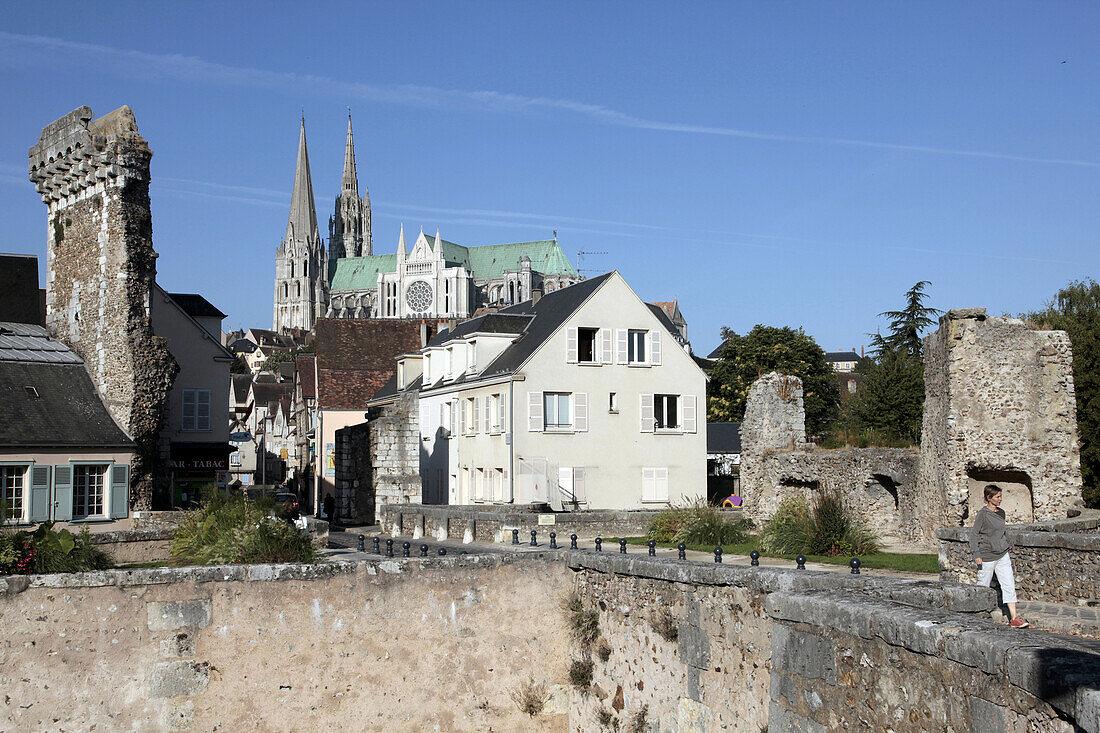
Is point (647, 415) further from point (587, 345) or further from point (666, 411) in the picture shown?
point (587, 345)

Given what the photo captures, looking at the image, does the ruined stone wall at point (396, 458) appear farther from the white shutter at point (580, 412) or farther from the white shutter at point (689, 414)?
the white shutter at point (689, 414)

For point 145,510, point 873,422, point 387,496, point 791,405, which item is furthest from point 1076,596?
point 873,422

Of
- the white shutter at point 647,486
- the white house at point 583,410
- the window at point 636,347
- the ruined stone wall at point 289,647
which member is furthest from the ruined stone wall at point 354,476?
the ruined stone wall at point 289,647

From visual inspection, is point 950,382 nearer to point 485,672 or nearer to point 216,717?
point 485,672

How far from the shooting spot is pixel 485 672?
37.9 feet

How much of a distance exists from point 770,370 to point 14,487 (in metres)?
43.3

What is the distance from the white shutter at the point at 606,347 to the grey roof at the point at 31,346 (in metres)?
15.2

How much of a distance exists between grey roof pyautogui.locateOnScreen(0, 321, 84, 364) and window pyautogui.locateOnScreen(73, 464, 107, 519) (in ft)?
10.6

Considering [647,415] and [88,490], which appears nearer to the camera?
[88,490]

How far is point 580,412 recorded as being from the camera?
31156 millimetres

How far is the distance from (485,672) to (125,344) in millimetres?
15207

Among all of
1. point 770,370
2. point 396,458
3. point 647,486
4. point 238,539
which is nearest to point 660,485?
point 647,486

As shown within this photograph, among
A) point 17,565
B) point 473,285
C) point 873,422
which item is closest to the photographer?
point 17,565

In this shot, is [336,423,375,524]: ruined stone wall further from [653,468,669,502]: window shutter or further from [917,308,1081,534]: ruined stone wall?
[917,308,1081,534]: ruined stone wall
